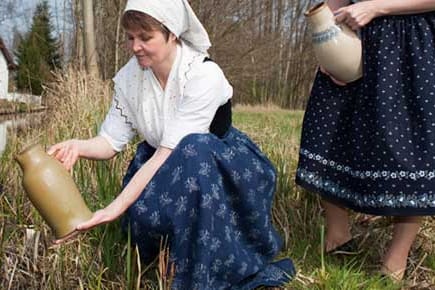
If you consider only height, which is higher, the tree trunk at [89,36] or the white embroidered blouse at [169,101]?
the white embroidered blouse at [169,101]

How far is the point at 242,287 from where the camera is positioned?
1.97 m

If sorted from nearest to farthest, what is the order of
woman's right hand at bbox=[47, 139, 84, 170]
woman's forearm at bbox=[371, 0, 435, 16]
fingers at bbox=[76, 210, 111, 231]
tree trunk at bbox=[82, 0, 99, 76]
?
fingers at bbox=[76, 210, 111, 231]
woman's right hand at bbox=[47, 139, 84, 170]
woman's forearm at bbox=[371, 0, 435, 16]
tree trunk at bbox=[82, 0, 99, 76]

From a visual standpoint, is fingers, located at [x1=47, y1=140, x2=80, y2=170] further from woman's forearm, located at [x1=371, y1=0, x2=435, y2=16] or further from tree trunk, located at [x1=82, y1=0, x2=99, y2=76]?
tree trunk, located at [x1=82, y1=0, x2=99, y2=76]

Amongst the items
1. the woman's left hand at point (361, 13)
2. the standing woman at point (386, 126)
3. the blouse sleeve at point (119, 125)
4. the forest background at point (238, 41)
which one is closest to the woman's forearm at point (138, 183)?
the blouse sleeve at point (119, 125)

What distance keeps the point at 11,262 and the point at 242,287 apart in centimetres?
83

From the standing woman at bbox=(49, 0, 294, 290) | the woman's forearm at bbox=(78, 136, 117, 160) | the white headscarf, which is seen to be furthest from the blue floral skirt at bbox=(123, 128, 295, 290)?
the white headscarf

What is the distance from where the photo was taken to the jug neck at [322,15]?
2115 mm

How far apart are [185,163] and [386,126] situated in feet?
2.38

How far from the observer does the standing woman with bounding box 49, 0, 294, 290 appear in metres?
1.80

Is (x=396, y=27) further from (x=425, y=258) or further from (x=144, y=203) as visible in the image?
(x=144, y=203)

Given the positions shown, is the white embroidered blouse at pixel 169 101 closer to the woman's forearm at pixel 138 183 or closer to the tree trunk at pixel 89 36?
the woman's forearm at pixel 138 183

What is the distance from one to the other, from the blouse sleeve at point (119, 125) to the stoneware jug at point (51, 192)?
0.39 meters

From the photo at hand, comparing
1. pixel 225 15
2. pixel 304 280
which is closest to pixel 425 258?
pixel 304 280

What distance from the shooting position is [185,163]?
1.80 meters
